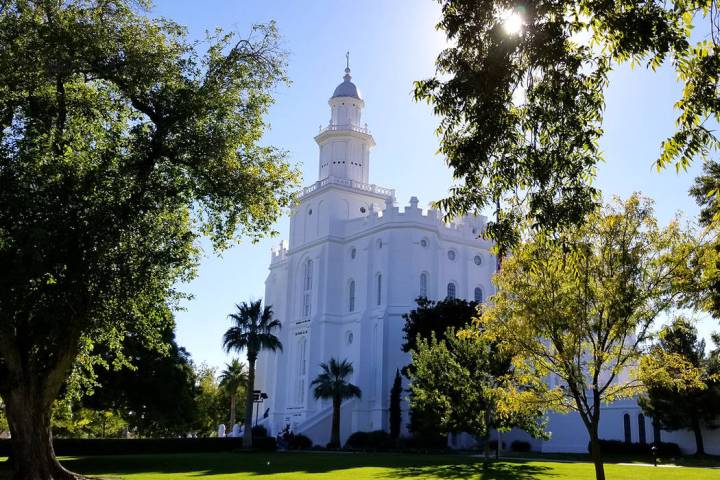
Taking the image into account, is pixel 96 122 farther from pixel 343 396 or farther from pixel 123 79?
pixel 343 396

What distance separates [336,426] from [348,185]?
19937 millimetres

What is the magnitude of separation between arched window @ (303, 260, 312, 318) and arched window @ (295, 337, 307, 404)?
2.35 m

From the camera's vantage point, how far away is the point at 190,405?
122ft

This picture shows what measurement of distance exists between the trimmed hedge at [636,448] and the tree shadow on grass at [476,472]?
43.3 feet

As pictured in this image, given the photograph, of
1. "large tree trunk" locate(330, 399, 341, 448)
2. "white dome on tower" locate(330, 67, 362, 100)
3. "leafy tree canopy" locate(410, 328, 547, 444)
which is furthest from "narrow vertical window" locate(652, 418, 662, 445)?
"white dome on tower" locate(330, 67, 362, 100)

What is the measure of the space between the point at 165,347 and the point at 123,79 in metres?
7.74

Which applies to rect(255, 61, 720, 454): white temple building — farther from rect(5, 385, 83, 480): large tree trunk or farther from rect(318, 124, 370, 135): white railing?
rect(5, 385, 83, 480): large tree trunk

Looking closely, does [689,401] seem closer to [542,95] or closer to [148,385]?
[148,385]

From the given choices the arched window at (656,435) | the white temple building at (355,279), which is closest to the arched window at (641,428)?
the arched window at (656,435)

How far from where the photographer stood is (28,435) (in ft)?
55.4

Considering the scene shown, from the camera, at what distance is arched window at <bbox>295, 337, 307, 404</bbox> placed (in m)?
53.4

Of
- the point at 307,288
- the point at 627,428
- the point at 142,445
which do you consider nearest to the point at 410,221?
the point at 307,288

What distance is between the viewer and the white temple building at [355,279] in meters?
49.2

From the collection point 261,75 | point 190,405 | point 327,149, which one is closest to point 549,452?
point 190,405
